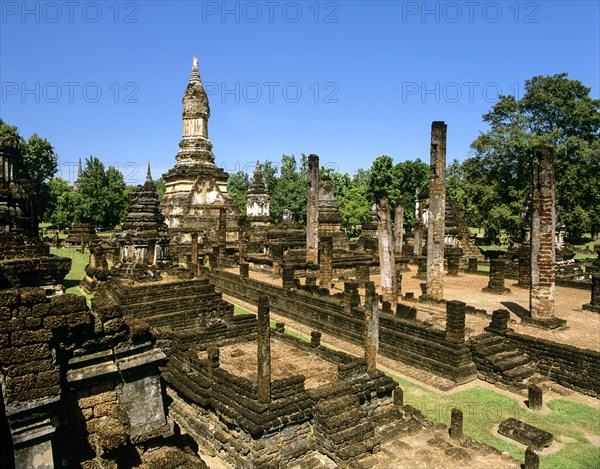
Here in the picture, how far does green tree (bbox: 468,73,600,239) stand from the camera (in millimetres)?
30328

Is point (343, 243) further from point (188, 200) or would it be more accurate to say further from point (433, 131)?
point (433, 131)

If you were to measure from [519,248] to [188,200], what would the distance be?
24.9 m

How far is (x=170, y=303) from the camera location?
1534 cm

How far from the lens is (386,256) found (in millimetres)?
15750

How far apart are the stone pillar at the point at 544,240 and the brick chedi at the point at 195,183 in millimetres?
25086

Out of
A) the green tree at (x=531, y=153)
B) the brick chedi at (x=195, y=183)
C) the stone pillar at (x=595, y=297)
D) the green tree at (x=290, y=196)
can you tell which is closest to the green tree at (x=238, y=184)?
the green tree at (x=290, y=196)

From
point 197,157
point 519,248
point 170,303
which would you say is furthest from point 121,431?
point 197,157

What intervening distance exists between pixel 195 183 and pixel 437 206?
82.1 feet

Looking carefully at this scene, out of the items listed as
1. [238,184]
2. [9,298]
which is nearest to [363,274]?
[9,298]

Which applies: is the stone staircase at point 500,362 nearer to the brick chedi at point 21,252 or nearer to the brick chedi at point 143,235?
the brick chedi at point 143,235

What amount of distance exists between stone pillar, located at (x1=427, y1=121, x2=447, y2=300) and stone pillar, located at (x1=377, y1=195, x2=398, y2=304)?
1.44m

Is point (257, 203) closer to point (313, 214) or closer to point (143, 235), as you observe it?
point (313, 214)

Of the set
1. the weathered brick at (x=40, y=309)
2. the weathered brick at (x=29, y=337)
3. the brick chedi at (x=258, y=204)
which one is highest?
the brick chedi at (x=258, y=204)

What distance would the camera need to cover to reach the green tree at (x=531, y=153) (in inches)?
1194
